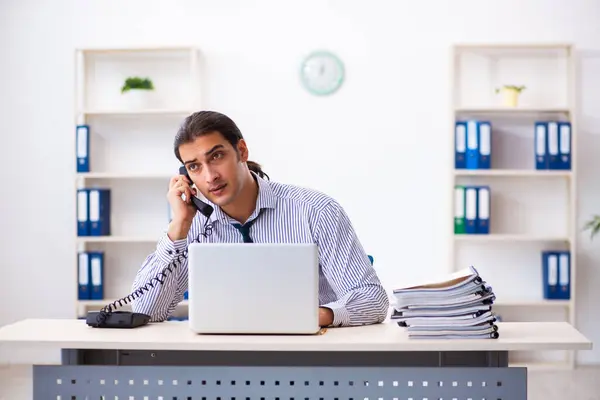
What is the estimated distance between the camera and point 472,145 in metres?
4.75

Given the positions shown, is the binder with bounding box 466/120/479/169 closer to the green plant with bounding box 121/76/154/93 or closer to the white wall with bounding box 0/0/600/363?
the white wall with bounding box 0/0/600/363

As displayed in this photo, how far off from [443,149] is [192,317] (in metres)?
3.20

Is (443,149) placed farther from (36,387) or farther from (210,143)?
(36,387)

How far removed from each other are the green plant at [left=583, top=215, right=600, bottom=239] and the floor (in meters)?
0.80

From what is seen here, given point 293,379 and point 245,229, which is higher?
point 245,229

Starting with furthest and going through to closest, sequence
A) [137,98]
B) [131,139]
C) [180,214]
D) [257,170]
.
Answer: [131,139]
[137,98]
[257,170]
[180,214]

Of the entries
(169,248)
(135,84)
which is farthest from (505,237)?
(169,248)

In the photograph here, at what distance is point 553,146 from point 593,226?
1.96ft

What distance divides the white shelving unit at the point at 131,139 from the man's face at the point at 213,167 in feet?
8.37

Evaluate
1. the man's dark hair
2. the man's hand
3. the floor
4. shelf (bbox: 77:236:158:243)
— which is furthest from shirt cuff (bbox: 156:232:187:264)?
shelf (bbox: 77:236:158:243)

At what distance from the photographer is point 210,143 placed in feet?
8.21

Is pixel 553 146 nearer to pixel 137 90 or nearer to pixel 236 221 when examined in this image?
pixel 137 90

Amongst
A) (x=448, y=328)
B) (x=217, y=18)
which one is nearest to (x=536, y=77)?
(x=217, y=18)

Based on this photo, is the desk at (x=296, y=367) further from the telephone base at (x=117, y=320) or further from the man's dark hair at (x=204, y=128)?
the man's dark hair at (x=204, y=128)
